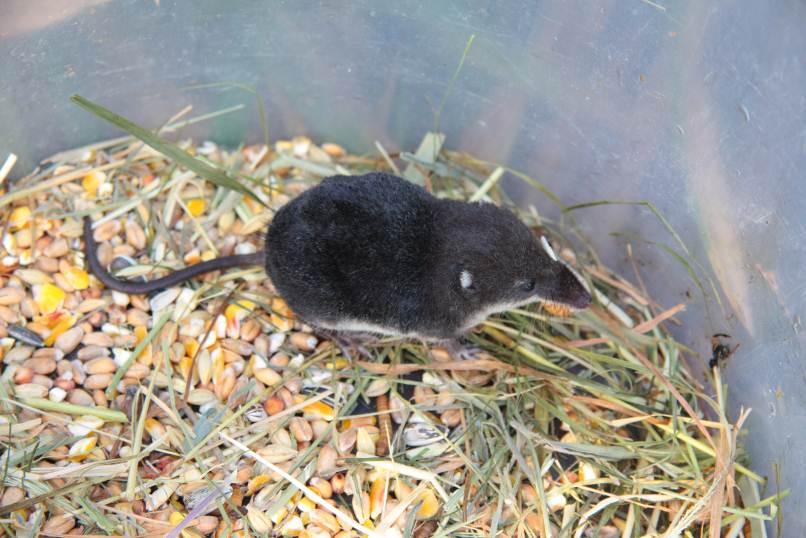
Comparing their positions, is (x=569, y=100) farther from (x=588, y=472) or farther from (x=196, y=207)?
(x=196, y=207)

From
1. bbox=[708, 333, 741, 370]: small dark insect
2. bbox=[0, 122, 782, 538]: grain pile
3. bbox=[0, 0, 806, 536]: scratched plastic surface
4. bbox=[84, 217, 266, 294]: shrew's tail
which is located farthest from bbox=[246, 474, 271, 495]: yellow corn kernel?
bbox=[708, 333, 741, 370]: small dark insect

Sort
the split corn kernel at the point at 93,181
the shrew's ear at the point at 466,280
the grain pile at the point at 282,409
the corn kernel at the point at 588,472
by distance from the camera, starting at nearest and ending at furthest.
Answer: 1. the shrew's ear at the point at 466,280
2. the grain pile at the point at 282,409
3. the corn kernel at the point at 588,472
4. the split corn kernel at the point at 93,181

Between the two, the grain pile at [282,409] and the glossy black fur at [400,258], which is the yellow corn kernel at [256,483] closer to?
the grain pile at [282,409]

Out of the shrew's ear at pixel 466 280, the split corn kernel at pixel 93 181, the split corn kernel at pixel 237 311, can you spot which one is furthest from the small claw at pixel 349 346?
the split corn kernel at pixel 93 181

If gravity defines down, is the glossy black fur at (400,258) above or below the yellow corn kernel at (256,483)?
above

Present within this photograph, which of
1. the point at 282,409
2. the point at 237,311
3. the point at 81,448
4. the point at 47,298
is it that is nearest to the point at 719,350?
the point at 282,409

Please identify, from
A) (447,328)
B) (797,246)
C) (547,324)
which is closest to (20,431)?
(447,328)

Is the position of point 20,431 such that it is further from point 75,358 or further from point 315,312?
point 315,312
